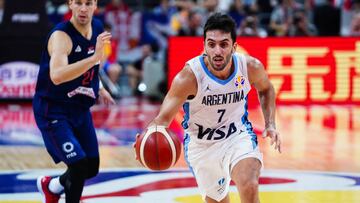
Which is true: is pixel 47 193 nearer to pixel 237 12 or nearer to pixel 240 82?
pixel 240 82

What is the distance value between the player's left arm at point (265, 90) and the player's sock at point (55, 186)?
1939 mm

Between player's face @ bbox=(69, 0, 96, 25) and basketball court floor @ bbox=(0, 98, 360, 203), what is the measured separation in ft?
6.21

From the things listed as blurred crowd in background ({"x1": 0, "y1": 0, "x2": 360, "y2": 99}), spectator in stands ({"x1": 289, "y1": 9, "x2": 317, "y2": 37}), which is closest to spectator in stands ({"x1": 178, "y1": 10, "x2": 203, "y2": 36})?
blurred crowd in background ({"x1": 0, "y1": 0, "x2": 360, "y2": 99})

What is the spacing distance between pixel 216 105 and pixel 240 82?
0.25 m

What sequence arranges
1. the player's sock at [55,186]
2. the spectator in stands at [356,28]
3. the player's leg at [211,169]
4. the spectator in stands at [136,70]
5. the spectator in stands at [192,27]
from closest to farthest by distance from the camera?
the player's leg at [211,169], the player's sock at [55,186], the spectator in stands at [192,27], the spectator in stands at [136,70], the spectator in stands at [356,28]

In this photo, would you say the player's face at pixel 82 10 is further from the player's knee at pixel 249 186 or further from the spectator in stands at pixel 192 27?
the spectator in stands at pixel 192 27

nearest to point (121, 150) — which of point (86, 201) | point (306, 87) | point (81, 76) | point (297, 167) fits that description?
point (297, 167)

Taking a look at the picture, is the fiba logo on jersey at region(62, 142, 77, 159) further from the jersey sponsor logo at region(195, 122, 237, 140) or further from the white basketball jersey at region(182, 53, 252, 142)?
the jersey sponsor logo at region(195, 122, 237, 140)

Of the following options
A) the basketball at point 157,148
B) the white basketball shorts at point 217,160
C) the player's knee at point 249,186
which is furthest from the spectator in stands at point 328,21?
the basketball at point 157,148

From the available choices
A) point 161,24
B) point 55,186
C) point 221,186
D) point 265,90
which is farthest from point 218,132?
point 161,24

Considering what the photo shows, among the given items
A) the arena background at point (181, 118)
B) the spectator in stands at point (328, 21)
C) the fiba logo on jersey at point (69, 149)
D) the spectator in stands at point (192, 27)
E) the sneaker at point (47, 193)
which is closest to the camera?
the fiba logo on jersey at point (69, 149)

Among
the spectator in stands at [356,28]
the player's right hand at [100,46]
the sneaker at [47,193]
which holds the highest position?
the player's right hand at [100,46]

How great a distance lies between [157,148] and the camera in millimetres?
5613

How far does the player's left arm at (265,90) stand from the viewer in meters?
6.18
